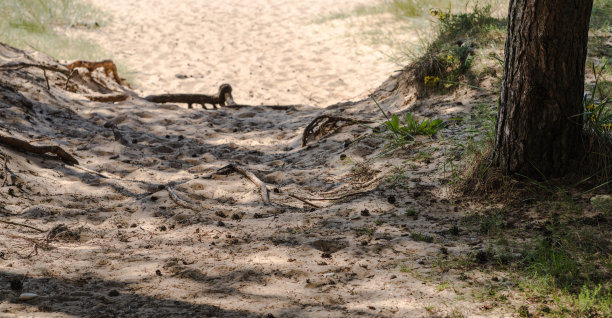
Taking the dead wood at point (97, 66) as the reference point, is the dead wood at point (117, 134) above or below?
below

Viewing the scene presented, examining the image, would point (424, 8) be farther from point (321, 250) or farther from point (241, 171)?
point (321, 250)

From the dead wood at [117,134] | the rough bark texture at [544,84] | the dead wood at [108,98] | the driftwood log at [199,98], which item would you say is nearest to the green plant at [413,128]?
the rough bark texture at [544,84]

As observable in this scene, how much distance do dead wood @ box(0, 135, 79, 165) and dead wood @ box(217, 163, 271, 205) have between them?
1.16 metres

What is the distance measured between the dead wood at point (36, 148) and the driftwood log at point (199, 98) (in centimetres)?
266

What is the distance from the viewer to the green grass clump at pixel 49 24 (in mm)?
8492

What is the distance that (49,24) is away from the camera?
32.7ft

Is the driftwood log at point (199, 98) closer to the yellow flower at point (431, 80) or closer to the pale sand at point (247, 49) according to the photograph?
the pale sand at point (247, 49)

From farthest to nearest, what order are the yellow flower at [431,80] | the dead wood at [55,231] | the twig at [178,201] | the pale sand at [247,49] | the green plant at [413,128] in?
the pale sand at [247,49] < the yellow flower at [431,80] < the green plant at [413,128] < the twig at [178,201] < the dead wood at [55,231]

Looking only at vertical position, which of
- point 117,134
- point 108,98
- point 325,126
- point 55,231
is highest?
point 108,98

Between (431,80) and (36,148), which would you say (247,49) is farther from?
(36,148)

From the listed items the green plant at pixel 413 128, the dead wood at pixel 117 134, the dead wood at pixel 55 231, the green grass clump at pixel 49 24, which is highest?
the green grass clump at pixel 49 24

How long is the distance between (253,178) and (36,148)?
5.45ft

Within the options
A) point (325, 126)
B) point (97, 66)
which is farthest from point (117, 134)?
point (97, 66)

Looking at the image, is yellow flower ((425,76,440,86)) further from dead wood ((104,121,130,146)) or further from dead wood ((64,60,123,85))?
dead wood ((64,60,123,85))
